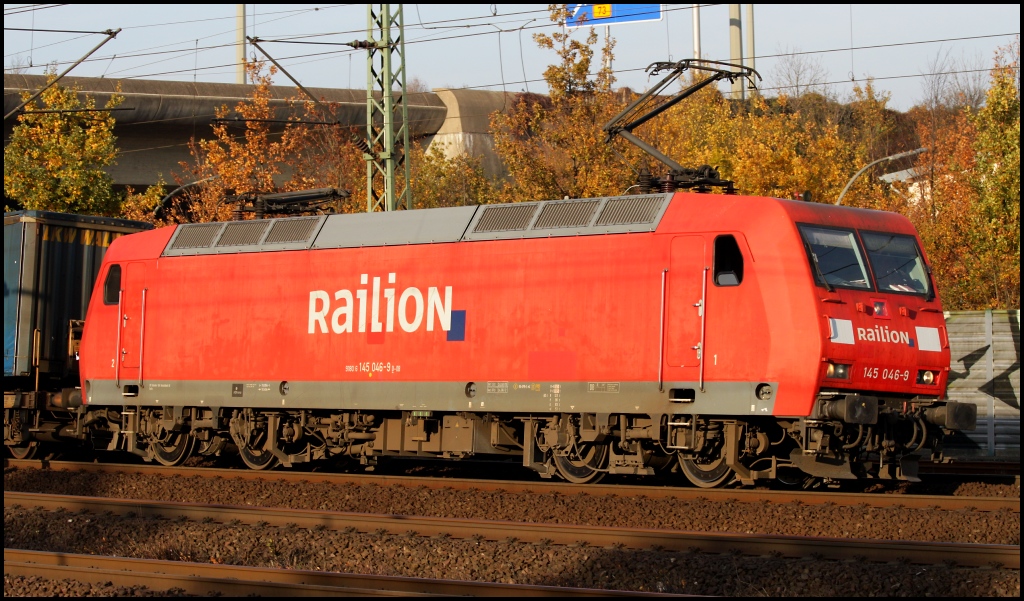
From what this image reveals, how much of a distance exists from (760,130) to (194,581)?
27363 millimetres

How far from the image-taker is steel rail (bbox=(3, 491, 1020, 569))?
9.17 meters

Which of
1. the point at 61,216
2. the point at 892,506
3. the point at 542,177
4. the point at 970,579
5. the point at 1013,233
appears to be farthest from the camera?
the point at 542,177

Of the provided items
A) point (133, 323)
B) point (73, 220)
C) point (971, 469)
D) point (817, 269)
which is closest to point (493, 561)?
point (817, 269)

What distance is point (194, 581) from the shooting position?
28.3 feet

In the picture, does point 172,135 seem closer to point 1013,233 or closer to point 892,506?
point 1013,233

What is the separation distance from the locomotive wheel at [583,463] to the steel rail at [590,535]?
3419 mm

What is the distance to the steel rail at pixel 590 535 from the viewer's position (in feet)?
30.1

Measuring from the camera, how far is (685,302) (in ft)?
42.8

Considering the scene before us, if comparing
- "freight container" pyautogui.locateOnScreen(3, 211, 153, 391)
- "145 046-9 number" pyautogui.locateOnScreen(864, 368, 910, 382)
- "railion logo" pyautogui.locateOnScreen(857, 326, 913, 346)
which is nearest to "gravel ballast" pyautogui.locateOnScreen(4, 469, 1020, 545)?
"145 046-9 number" pyautogui.locateOnScreen(864, 368, 910, 382)

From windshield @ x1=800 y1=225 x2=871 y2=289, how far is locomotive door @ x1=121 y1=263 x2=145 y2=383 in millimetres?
10356

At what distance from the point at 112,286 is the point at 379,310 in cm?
540

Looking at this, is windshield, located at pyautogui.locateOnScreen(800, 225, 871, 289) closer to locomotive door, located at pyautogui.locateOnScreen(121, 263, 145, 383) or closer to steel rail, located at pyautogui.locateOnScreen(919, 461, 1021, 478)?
steel rail, located at pyautogui.locateOnScreen(919, 461, 1021, 478)

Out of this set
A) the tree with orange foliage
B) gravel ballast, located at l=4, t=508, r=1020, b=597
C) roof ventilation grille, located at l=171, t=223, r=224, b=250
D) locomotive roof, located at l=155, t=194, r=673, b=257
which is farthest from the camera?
the tree with orange foliage

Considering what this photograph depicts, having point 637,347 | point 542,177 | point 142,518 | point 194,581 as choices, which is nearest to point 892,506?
point 637,347
